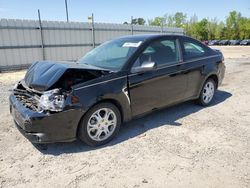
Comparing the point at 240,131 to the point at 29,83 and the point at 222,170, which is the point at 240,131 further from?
the point at 29,83

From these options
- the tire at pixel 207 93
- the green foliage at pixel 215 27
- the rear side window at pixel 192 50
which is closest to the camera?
the rear side window at pixel 192 50

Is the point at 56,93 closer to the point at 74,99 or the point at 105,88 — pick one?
the point at 74,99

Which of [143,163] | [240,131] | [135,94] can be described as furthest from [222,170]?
[135,94]

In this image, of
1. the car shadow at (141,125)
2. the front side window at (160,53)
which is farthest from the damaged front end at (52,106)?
the front side window at (160,53)

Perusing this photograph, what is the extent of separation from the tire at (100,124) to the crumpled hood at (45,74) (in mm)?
623

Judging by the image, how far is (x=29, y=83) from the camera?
3660 mm

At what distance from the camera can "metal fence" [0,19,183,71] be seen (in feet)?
40.3

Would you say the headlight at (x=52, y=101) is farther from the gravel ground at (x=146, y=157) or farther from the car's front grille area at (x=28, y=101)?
the gravel ground at (x=146, y=157)

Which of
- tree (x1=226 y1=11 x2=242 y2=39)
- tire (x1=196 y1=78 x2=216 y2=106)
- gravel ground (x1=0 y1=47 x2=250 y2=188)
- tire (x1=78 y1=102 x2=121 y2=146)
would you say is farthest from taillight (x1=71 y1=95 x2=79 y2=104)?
tree (x1=226 y1=11 x2=242 y2=39)

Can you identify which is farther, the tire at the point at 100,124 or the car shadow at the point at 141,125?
the car shadow at the point at 141,125

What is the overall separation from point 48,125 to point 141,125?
1.74 m

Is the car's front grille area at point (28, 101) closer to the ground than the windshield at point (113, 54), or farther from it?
closer to the ground

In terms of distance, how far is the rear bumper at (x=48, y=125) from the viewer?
3105mm

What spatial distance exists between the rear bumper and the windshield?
1.06 metres
